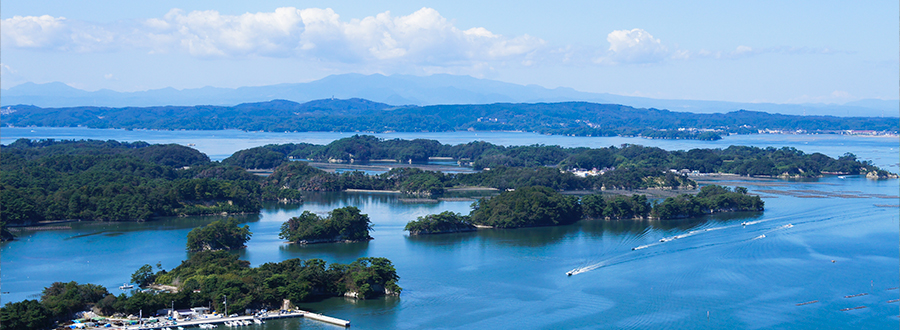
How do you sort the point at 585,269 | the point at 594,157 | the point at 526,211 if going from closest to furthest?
the point at 585,269
the point at 526,211
the point at 594,157

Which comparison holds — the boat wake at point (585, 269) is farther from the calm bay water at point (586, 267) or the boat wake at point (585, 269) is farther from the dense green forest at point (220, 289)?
the dense green forest at point (220, 289)

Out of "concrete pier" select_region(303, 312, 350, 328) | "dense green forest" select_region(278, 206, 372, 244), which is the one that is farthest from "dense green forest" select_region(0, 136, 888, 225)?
"concrete pier" select_region(303, 312, 350, 328)

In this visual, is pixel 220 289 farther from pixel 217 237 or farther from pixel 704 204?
pixel 704 204

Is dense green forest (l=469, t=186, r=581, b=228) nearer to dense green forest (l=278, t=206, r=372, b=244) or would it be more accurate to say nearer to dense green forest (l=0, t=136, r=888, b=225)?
dense green forest (l=278, t=206, r=372, b=244)

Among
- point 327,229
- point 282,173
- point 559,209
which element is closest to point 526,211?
point 559,209

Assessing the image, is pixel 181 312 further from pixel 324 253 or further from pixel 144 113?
pixel 144 113
